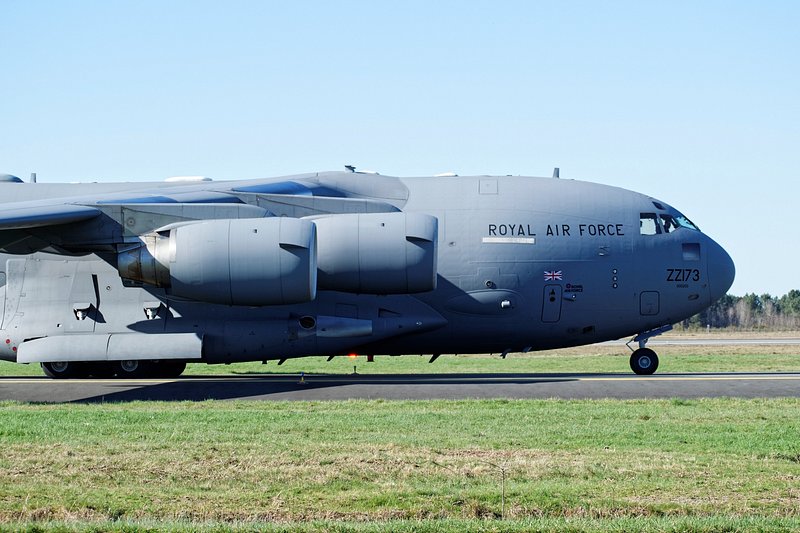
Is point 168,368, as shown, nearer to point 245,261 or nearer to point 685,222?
point 245,261

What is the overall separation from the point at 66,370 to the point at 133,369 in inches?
59.3

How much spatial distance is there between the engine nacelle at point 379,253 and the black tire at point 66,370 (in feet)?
20.0

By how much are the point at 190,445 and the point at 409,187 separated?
11.4m

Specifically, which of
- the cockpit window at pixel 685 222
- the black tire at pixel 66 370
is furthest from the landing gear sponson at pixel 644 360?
the black tire at pixel 66 370

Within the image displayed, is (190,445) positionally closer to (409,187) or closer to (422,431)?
(422,431)

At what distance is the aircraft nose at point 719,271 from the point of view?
71.7 feet

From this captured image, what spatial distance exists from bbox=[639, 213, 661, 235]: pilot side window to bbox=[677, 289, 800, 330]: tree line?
53814 millimetres

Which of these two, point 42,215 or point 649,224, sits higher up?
point 649,224

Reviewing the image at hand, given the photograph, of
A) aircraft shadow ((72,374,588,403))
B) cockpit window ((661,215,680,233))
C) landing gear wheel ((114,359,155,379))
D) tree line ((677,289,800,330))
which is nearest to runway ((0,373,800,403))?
aircraft shadow ((72,374,588,403))

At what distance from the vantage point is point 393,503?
27.5 ft

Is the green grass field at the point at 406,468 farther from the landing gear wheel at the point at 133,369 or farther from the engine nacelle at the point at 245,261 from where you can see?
the landing gear wheel at the point at 133,369

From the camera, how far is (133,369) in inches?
838

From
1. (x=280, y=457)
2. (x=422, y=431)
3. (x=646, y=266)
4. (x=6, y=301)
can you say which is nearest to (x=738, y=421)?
(x=422, y=431)

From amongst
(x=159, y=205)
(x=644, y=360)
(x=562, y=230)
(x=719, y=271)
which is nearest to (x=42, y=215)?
(x=159, y=205)
